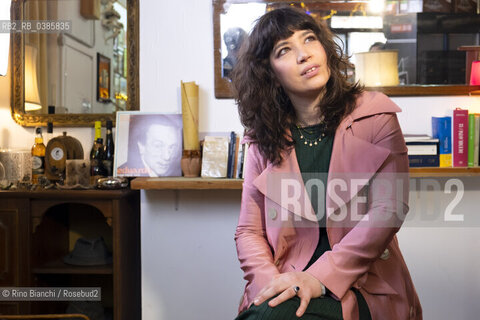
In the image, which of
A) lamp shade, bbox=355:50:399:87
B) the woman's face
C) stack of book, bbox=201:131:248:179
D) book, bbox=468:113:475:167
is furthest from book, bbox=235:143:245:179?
book, bbox=468:113:475:167

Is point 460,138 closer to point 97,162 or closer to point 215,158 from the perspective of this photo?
point 215,158

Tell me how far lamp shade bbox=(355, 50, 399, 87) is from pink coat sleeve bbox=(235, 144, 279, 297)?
0.96 metres

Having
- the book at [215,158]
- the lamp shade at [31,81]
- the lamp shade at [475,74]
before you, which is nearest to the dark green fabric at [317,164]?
the book at [215,158]

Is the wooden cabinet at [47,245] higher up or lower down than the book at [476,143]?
lower down

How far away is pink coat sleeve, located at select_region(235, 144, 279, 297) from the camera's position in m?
1.45

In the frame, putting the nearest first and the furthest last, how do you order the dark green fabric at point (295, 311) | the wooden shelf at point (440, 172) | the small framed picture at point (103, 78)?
the dark green fabric at point (295, 311) → the wooden shelf at point (440, 172) → the small framed picture at point (103, 78)

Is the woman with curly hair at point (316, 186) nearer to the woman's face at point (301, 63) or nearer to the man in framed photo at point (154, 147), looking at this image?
the woman's face at point (301, 63)

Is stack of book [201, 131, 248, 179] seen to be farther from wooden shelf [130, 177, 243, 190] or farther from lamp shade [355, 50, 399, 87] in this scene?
lamp shade [355, 50, 399, 87]

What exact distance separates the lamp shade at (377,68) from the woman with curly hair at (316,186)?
30.0 inches

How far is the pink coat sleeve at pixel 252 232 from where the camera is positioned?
1.45 m

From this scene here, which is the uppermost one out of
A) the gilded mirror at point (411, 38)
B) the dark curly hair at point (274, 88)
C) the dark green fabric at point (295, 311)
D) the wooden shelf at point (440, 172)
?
the gilded mirror at point (411, 38)

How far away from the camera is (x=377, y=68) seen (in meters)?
2.33

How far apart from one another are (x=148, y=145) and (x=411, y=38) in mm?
1332

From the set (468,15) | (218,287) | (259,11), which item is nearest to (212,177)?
(218,287)
